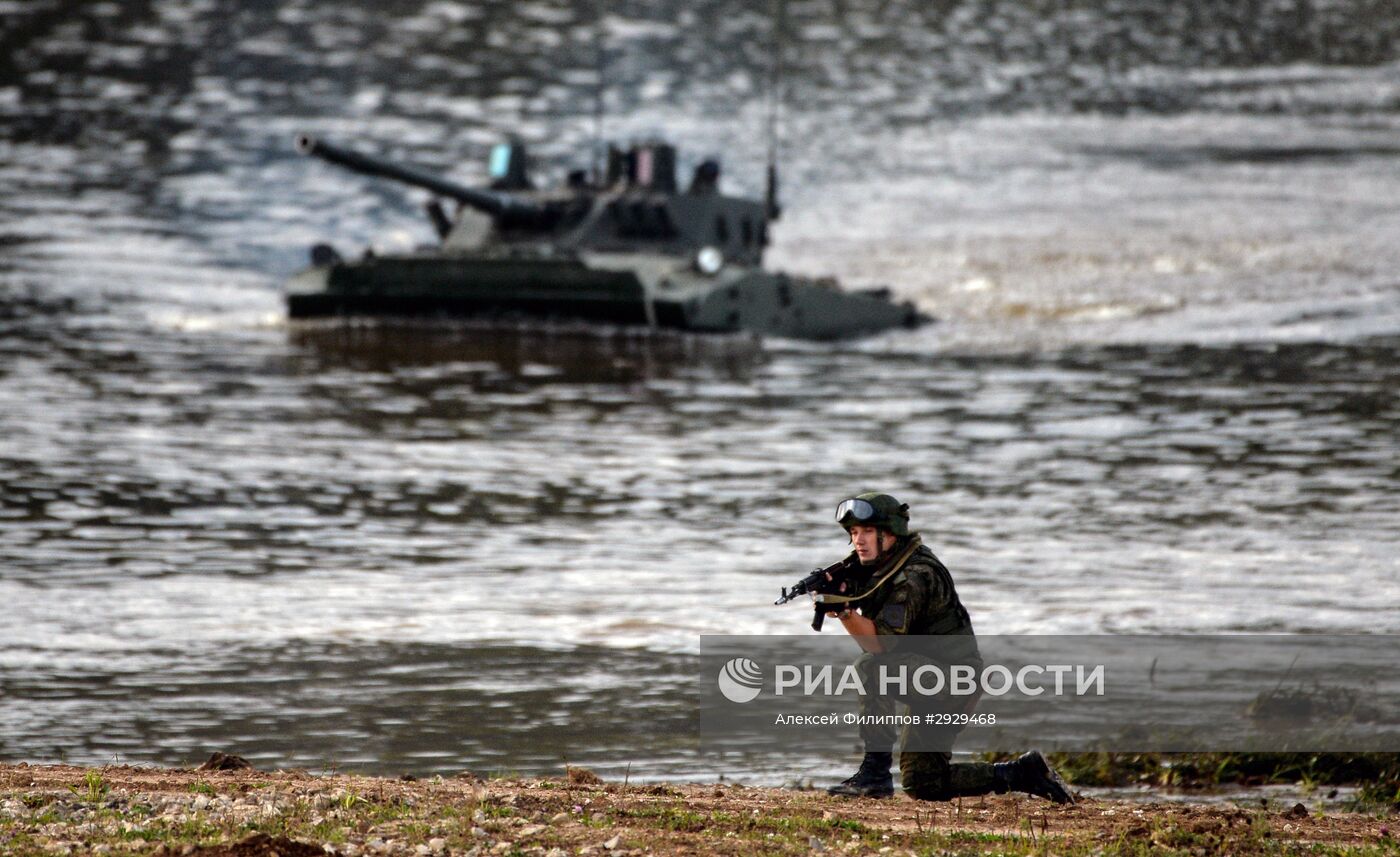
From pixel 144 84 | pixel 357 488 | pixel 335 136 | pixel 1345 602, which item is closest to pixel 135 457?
pixel 357 488

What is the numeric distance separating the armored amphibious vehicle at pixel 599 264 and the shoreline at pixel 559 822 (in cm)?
1666

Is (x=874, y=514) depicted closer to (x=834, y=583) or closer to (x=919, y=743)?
(x=834, y=583)

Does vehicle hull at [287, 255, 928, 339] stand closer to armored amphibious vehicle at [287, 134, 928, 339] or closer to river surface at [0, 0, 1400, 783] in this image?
armored amphibious vehicle at [287, 134, 928, 339]

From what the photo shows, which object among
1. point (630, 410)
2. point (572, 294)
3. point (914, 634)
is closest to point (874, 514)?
point (914, 634)

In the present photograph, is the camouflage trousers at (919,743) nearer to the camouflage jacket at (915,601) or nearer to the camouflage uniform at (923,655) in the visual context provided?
the camouflage uniform at (923,655)

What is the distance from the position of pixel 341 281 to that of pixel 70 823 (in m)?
20.0

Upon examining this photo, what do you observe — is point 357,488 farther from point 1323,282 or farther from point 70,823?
point 1323,282

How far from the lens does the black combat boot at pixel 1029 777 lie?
754cm

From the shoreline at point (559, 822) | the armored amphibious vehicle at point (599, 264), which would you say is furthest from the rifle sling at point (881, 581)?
the armored amphibious vehicle at point (599, 264)

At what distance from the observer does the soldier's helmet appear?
23.7 feet

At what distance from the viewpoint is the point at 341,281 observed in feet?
86.4

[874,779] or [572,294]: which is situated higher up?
[572,294]

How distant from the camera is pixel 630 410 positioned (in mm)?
20156

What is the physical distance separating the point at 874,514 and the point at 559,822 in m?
1.36
